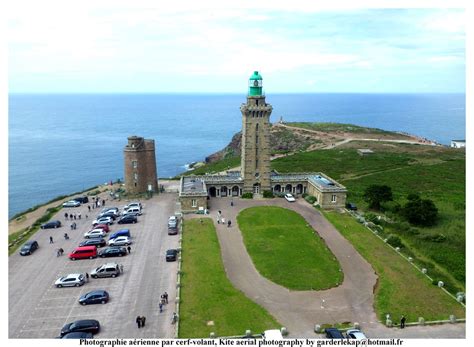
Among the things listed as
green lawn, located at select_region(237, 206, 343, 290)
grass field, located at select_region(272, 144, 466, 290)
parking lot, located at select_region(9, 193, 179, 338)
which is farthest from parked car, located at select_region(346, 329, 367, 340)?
grass field, located at select_region(272, 144, 466, 290)

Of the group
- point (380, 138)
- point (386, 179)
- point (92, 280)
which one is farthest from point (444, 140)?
point (92, 280)

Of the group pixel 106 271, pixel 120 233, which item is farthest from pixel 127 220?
pixel 106 271

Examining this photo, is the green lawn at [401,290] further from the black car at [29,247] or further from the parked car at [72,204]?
the parked car at [72,204]

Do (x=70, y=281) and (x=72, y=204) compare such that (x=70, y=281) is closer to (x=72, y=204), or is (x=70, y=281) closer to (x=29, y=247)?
(x=29, y=247)

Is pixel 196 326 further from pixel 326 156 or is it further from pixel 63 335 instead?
pixel 326 156

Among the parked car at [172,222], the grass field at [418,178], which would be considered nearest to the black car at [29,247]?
the parked car at [172,222]
